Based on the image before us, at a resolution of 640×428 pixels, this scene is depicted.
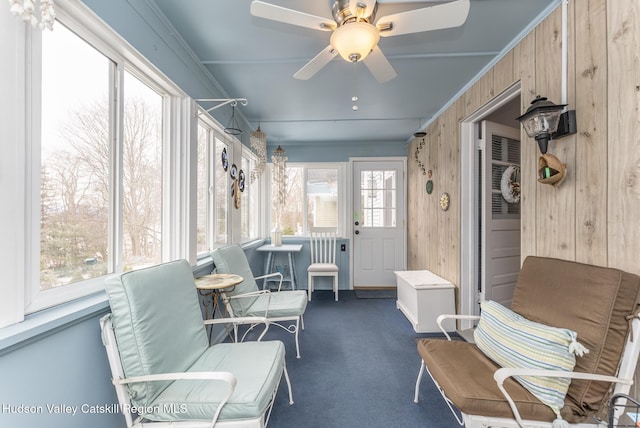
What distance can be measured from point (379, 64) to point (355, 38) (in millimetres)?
374

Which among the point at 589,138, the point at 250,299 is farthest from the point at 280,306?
the point at 589,138

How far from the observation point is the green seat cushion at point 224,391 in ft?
3.67

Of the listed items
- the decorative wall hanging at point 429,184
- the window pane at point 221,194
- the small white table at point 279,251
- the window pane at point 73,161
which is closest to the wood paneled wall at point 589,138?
the decorative wall hanging at point 429,184

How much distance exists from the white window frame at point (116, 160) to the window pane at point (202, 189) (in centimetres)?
38

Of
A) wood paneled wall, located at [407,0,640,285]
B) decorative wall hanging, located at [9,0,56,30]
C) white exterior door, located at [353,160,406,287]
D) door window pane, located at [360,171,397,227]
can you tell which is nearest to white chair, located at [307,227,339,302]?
white exterior door, located at [353,160,406,287]

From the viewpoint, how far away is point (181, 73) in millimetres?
1939

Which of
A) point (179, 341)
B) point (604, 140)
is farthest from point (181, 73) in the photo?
point (604, 140)

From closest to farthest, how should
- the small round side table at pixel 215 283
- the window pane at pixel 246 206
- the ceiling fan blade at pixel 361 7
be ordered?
the ceiling fan blade at pixel 361 7 < the small round side table at pixel 215 283 < the window pane at pixel 246 206

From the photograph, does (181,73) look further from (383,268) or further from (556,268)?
(383,268)

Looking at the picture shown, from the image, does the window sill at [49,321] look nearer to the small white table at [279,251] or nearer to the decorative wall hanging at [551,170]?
the decorative wall hanging at [551,170]

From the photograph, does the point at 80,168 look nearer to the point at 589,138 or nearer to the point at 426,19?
the point at 426,19

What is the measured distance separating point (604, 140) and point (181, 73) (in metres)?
2.57

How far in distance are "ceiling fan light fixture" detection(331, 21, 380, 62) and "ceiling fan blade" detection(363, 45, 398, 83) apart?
0.11 m

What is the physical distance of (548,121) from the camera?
1.48 m
